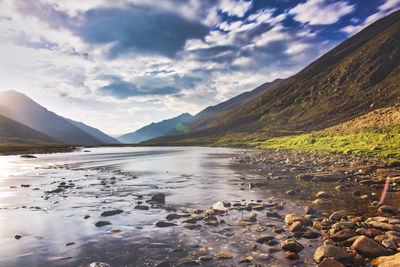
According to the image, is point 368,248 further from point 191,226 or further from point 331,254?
point 191,226

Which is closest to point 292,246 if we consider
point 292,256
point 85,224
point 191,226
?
point 292,256

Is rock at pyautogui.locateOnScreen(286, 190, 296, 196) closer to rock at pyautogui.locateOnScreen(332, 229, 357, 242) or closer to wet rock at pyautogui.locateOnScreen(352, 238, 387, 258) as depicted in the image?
rock at pyautogui.locateOnScreen(332, 229, 357, 242)

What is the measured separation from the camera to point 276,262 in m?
8.58

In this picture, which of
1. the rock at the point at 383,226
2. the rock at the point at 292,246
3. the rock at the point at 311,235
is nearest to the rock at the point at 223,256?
the rock at the point at 292,246

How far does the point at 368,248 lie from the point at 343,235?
54.4 inches

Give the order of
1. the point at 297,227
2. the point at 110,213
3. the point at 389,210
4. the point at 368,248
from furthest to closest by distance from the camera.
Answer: the point at 110,213 < the point at 389,210 < the point at 297,227 < the point at 368,248

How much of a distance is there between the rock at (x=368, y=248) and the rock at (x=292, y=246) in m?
2.03

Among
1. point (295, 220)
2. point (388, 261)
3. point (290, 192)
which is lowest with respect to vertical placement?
point (290, 192)

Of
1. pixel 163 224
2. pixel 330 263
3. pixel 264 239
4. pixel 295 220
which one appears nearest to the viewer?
pixel 330 263

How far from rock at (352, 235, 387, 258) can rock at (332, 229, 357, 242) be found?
835mm

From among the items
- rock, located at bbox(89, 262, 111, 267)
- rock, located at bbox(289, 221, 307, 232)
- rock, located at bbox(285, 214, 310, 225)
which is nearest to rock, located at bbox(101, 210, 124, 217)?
rock, located at bbox(89, 262, 111, 267)

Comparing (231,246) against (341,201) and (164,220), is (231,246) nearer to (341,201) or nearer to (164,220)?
(164,220)

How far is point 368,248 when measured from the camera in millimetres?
8648

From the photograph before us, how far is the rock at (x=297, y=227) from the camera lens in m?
11.3
